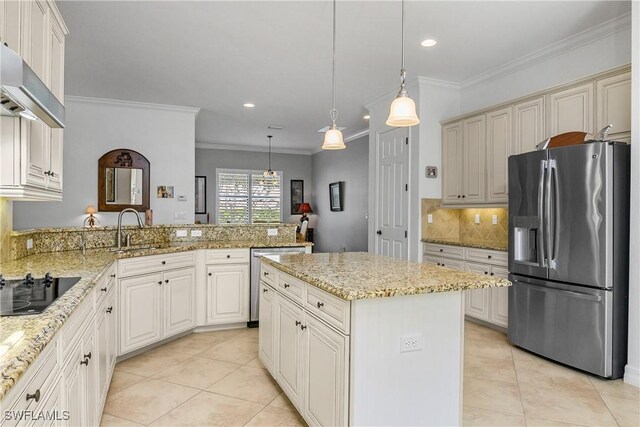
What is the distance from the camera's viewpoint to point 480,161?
4336 millimetres

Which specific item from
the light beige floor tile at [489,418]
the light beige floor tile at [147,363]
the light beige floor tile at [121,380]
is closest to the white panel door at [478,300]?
the light beige floor tile at [489,418]

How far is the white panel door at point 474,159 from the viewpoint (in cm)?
432

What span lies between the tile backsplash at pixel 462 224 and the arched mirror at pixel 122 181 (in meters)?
3.98

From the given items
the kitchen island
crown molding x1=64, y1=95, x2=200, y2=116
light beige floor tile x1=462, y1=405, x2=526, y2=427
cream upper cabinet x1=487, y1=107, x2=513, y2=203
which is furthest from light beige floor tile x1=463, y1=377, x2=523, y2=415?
crown molding x1=64, y1=95, x2=200, y2=116

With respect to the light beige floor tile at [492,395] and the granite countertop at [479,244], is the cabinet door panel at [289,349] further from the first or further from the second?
the granite countertop at [479,244]

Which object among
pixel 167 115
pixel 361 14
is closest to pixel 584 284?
pixel 361 14

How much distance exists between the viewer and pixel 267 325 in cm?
292

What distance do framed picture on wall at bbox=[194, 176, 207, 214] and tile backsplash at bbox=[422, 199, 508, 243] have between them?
20.0 feet

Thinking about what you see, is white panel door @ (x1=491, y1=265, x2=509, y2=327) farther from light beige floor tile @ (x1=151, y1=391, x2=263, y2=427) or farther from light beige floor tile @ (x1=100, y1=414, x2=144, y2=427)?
light beige floor tile @ (x1=100, y1=414, x2=144, y2=427)

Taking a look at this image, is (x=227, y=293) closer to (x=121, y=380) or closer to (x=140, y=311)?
(x=140, y=311)

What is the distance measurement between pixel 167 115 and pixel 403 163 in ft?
11.6

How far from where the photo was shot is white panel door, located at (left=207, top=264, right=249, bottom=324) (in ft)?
13.5

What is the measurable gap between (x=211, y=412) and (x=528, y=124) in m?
3.72

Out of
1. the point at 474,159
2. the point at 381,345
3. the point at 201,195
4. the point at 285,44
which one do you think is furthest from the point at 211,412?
the point at 201,195
